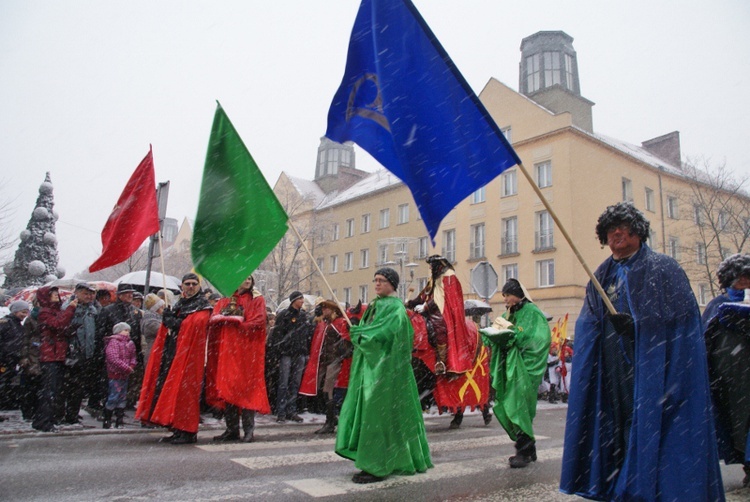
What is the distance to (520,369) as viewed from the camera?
254 inches

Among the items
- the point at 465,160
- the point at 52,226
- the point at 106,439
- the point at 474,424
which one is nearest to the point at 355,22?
the point at 465,160

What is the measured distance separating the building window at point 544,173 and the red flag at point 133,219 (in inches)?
1161

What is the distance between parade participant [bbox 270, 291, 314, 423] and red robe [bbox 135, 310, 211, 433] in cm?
276

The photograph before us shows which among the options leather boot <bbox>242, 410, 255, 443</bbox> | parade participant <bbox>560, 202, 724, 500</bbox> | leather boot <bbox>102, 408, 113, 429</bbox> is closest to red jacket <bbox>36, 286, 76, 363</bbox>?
leather boot <bbox>102, 408, 113, 429</bbox>

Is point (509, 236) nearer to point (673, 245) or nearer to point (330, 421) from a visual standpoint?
point (673, 245)

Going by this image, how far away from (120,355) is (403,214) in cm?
3813

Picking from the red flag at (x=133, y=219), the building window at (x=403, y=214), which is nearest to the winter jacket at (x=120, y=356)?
the red flag at (x=133, y=219)

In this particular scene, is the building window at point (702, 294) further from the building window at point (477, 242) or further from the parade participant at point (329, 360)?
the parade participant at point (329, 360)

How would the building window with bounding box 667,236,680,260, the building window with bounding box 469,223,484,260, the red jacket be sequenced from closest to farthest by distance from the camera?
the red jacket, the building window with bounding box 667,236,680,260, the building window with bounding box 469,223,484,260

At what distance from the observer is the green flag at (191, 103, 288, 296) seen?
A: 21.5 feet

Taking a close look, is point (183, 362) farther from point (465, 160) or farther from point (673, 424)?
point (673, 424)

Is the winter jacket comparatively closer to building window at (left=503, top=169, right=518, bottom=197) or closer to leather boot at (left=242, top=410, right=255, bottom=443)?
leather boot at (left=242, top=410, right=255, bottom=443)

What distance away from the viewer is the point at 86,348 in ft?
27.6

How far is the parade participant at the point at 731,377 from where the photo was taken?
511 cm
